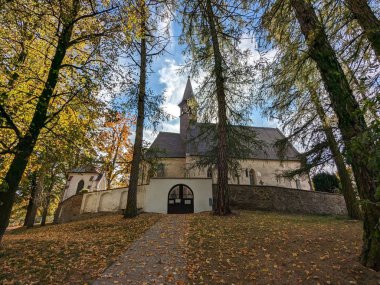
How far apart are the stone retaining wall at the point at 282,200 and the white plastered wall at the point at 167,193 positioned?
960 mm

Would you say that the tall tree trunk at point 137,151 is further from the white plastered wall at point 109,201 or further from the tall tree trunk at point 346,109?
the tall tree trunk at point 346,109

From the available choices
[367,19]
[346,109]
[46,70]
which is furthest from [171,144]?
[367,19]

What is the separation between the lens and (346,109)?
410 cm

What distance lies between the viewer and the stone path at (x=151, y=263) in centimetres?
407

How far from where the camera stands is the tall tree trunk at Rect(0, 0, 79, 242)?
15.9 feet

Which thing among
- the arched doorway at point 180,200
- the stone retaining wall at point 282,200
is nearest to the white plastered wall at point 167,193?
the arched doorway at point 180,200

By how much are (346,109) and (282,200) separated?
12.6m

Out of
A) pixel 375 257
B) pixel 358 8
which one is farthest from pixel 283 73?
pixel 375 257

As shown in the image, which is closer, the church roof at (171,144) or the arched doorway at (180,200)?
the arched doorway at (180,200)

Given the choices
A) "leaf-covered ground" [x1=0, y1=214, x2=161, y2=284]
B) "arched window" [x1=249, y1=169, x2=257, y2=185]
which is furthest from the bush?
"leaf-covered ground" [x1=0, y1=214, x2=161, y2=284]

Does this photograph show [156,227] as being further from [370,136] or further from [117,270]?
[370,136]

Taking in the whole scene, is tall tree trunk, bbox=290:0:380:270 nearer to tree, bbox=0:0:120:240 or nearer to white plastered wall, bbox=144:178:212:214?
tree, bbox=0:0:120:240

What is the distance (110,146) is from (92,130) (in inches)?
673

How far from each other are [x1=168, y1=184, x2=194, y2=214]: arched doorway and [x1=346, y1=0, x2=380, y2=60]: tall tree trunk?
41.1 feet
